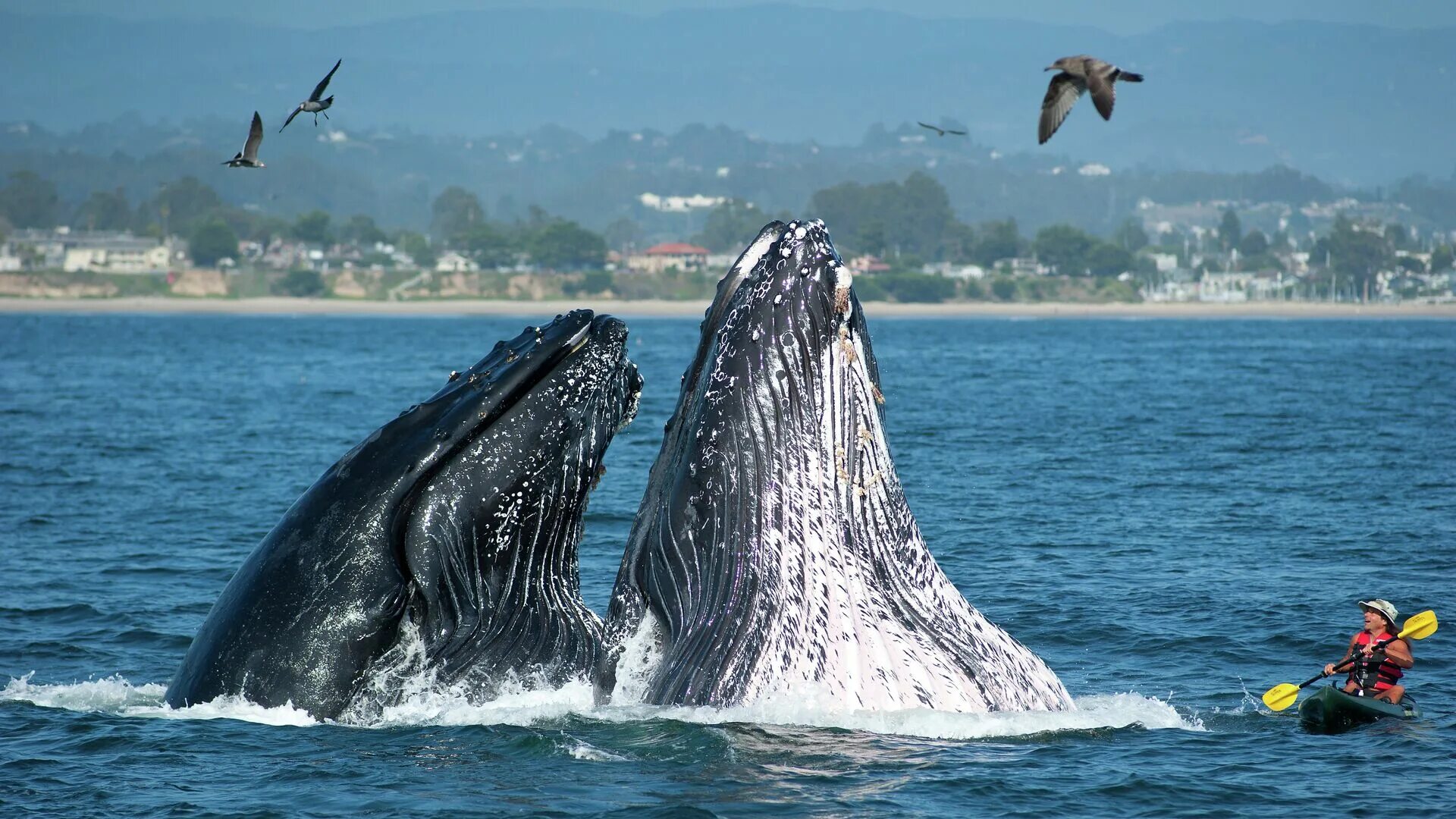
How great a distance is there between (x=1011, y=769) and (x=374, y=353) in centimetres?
7870

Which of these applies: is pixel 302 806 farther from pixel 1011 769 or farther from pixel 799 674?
pixel 1011 769

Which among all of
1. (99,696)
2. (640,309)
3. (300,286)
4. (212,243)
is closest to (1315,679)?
(99,696)

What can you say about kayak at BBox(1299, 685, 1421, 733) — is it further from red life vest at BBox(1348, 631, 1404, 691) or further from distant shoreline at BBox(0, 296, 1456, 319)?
distant shoreline at BBox(0, 296, 1456, 319)

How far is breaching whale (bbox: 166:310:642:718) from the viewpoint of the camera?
271 inches

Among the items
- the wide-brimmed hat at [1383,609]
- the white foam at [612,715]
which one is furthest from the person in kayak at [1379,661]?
the white foam at [612,715]

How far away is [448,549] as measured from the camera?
23.0ft

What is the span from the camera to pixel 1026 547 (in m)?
18.2

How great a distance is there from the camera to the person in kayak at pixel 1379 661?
10.5 meters

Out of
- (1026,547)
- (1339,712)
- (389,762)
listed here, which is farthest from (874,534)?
(1026,547)

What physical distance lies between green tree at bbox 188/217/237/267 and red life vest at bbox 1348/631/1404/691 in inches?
7802

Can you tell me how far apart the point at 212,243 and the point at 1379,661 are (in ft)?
652

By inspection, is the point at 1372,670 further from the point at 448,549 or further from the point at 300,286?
the point at 300,286

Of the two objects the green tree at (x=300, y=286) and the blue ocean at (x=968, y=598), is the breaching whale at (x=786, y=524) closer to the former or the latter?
the blue ocean at (x=968, y=598)

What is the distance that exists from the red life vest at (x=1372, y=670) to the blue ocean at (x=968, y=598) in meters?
0.37
